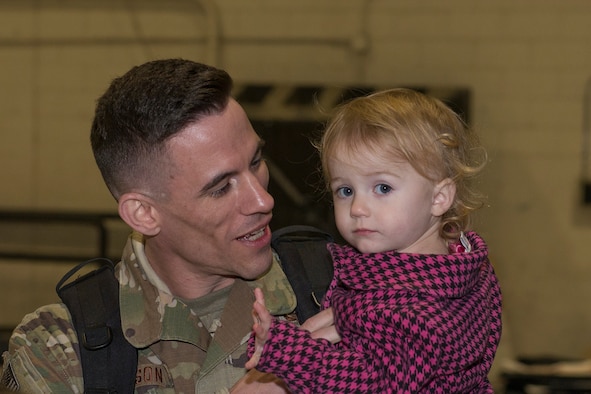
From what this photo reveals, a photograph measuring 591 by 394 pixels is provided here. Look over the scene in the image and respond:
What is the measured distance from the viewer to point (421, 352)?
1766mm

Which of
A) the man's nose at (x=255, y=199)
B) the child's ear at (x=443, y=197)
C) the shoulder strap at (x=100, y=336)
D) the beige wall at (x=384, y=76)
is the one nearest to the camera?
the child's ear at (x=443, y=197)

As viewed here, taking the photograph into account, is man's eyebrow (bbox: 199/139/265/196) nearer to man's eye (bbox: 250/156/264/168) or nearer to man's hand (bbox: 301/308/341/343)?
man's eye (bbox: 250/156/264/168)

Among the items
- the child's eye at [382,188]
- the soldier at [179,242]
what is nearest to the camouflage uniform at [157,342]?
the soldier at [179,242]

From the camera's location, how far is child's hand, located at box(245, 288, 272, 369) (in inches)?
69.4

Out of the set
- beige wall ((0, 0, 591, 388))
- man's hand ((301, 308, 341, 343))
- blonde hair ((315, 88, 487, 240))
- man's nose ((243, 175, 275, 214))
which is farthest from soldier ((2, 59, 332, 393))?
beige wall ((0, 0, 591, 388))

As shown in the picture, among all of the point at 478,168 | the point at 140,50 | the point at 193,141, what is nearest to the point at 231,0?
the point at 140,50

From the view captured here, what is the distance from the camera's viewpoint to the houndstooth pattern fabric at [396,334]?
176 centimetres

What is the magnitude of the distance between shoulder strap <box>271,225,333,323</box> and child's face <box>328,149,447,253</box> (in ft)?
1.24

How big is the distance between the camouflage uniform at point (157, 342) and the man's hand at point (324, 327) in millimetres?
242

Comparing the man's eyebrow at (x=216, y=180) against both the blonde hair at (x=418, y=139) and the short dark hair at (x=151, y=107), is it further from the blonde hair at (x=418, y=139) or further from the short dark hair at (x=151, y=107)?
the blonde hair at (x=418, y=139)

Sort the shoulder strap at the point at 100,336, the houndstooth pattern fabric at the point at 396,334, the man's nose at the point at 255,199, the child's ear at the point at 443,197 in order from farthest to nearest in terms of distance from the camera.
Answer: the man's nose at the point at 255,199 → the shoulder strap at the point at 100,336 → the child's ear at the point at 443,197 → the houndstooth pattern fabric at the point at 396,334

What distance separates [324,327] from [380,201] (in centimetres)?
28

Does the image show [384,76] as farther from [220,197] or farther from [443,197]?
[443,197]

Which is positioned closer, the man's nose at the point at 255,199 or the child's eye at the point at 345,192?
the child's eye at the point at 345,192
